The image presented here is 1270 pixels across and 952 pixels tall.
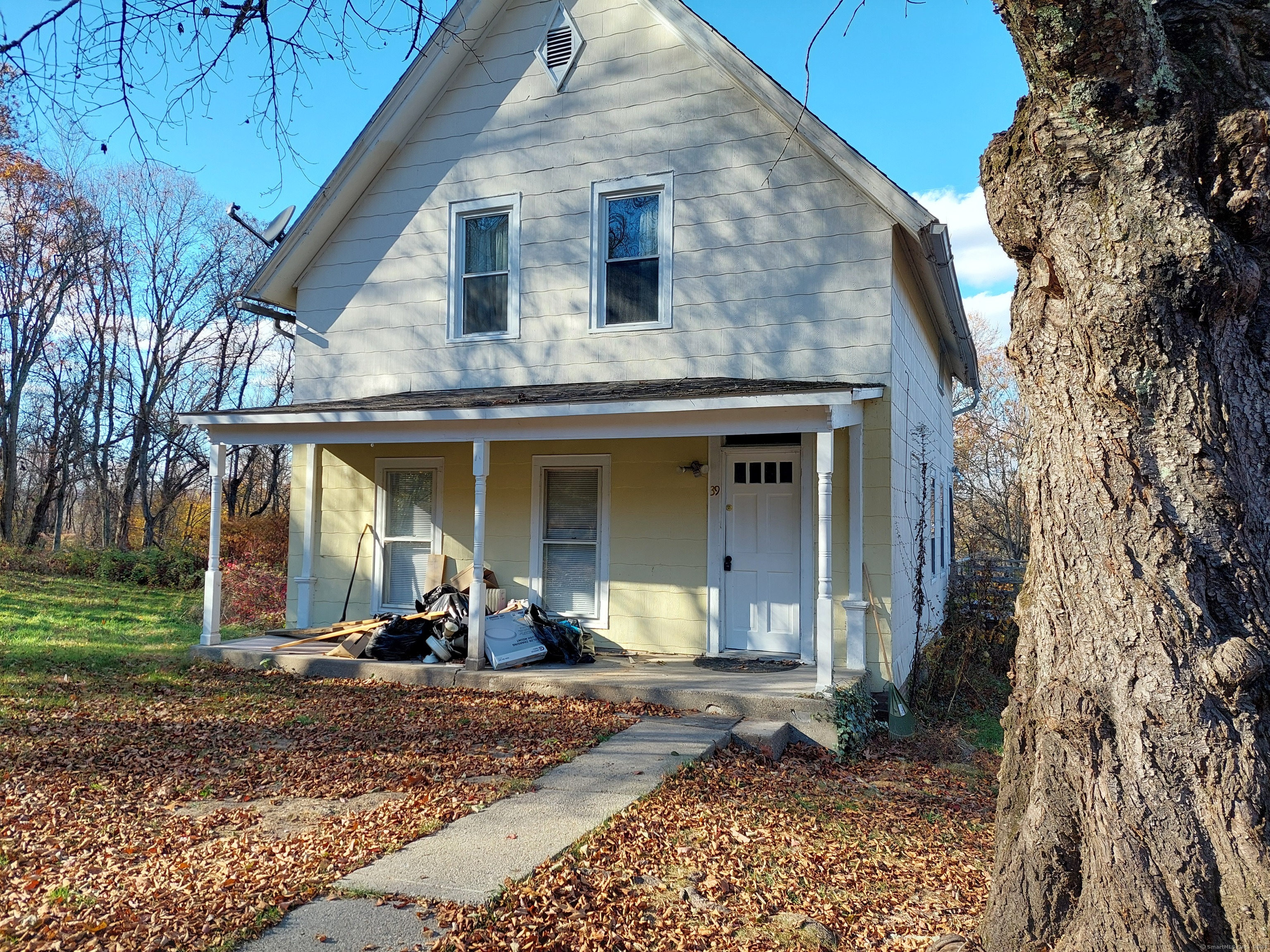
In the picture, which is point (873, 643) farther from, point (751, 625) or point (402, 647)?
point (402, 647)

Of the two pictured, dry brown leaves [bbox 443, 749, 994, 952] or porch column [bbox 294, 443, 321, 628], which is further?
porch column [bbox 294, 443, 321, 628]

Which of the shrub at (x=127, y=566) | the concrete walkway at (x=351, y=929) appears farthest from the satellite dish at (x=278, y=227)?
the shrub at (x=127, y=566)

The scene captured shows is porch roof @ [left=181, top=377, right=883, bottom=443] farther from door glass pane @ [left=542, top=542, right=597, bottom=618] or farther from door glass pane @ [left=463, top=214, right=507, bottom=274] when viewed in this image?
door glass pane @ [left=542, top=542, right=597, bottom=618]

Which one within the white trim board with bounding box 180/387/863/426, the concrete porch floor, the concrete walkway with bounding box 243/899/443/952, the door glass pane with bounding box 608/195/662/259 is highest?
the door glass pane with bounding box 608/195/662/259

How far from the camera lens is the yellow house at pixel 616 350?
8250 millimetres

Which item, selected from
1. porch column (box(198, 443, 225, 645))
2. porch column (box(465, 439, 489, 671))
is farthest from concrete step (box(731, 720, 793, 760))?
porch column (box(198, 443, 225, 645))

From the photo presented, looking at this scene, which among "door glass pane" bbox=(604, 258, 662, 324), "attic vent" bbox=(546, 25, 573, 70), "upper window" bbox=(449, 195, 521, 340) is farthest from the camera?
"upper window" bbox=(449, 195, 521, 340)

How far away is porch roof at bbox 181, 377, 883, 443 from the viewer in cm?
735

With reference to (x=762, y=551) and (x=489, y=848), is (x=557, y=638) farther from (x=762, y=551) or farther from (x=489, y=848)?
(x=489, y=848)

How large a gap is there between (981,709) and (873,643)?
2.02m

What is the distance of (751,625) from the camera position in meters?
8.84

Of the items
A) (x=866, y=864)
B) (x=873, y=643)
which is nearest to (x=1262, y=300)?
(x=866, y=864)

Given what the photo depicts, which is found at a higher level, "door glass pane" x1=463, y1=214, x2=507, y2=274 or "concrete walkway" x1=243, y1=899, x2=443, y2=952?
"door glass pane" x1=463, y1=214, x2=507, y2=274

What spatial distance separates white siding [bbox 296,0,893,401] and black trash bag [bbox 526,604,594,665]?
2.67 m
